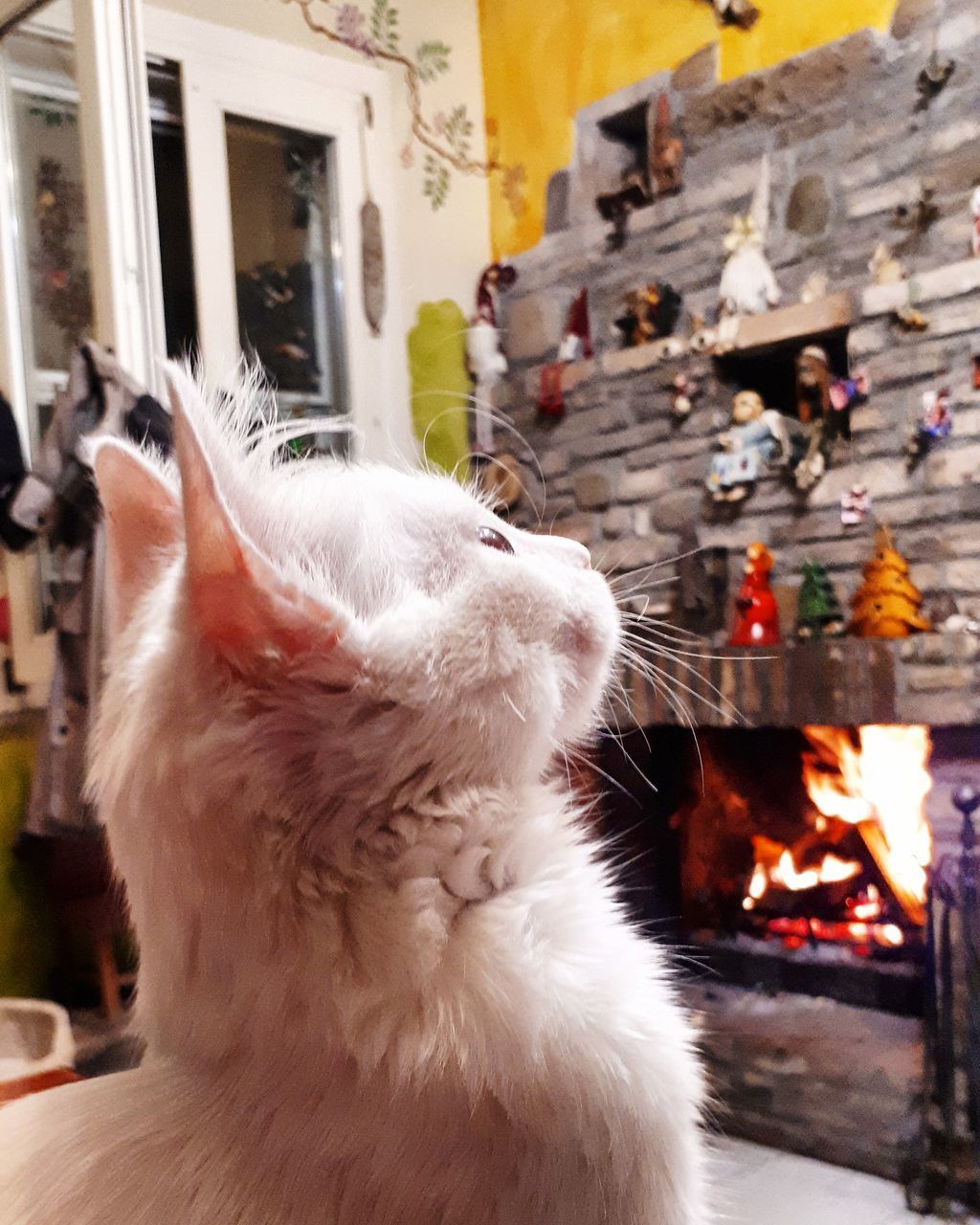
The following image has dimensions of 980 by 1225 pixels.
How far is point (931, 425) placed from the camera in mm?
1817

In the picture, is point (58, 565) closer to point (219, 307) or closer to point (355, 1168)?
point (219, 307)

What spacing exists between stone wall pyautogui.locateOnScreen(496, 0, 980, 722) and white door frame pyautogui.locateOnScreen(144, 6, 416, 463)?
1.23 ft

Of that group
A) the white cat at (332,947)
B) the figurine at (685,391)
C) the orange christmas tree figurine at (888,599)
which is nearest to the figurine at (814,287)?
the figurine at (685,391)

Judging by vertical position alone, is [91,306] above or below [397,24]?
below

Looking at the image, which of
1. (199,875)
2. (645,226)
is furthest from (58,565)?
(645,226)

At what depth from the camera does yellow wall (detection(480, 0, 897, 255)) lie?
1.96 meters

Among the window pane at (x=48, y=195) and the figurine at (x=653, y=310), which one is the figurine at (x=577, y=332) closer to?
the figurine at (x=653, y=310)

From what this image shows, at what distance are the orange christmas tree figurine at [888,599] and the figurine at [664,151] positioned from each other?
0.94 metres

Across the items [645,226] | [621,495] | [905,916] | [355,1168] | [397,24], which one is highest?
[397,24]

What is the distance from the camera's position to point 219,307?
5.80 feet

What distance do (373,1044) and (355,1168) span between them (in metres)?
0.05

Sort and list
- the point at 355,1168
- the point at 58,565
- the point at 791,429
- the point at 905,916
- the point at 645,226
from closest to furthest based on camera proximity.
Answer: the point at 355,1168
the point at 58,565
the point at 905,916
the point at 791,429
the point at 645,226

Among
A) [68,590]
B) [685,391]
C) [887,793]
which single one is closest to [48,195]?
[68,590]

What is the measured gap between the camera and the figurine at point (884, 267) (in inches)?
73.2
